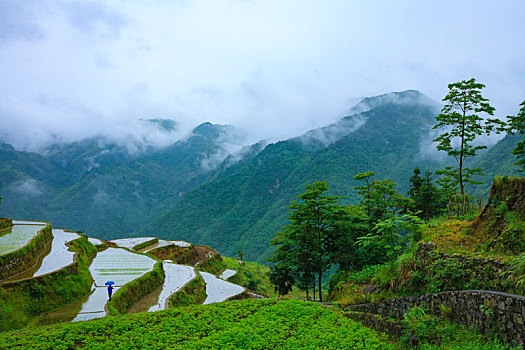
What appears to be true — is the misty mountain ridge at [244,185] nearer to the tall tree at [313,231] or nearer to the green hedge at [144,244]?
the green hedge at [144,244]

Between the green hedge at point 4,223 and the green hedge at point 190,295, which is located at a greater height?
the green hedge at point 4,223

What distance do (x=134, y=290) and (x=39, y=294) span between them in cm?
450

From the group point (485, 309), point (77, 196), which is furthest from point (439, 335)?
point (77, 196)

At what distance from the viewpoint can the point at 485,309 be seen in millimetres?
6445

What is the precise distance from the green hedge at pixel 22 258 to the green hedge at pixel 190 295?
8.02 metres

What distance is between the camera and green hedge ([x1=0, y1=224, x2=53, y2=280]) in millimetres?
15242

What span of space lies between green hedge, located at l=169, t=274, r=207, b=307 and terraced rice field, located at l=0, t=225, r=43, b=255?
9.01 metres

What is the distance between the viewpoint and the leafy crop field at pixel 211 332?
7.36m

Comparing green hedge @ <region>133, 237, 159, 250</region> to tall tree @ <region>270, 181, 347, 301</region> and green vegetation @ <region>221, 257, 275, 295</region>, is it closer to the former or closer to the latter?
green vegetation @ <region>221, 257, 275, 295</region>

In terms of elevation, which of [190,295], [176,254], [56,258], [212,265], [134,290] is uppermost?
[56,258]

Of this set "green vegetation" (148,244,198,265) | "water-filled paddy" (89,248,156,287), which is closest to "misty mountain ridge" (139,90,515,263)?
"green vegetation" (148,244,198,265)

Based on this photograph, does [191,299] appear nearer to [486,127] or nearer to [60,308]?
[60,308]

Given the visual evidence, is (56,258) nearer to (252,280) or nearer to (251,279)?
(252,280)

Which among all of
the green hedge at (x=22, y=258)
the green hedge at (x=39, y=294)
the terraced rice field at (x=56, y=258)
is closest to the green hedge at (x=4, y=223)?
the terraced rice field at (x=56, y=258)
